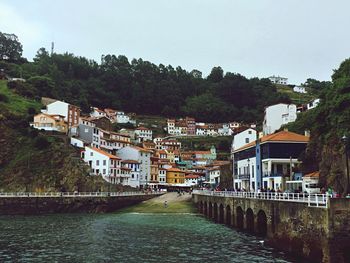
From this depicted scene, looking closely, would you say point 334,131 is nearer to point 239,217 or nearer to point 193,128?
point 239,217

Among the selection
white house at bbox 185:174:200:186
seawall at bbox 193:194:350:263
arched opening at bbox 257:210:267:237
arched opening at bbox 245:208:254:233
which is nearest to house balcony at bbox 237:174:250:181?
arched opening at bbox 245:208:254:233

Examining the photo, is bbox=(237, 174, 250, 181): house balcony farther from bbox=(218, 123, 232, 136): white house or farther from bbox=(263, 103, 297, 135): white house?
bbox=(218, 123, 232, 136): white house

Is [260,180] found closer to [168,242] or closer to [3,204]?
[168,242]

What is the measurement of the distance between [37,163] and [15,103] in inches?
1673

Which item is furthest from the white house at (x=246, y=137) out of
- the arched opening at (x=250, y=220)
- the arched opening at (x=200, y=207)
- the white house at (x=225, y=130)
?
the white house at (x=225, y=130)

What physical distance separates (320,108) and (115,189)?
180ft

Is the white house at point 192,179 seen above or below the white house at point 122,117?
below

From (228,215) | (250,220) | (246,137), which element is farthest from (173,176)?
(250,220)

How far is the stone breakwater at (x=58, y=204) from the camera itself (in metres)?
76.7

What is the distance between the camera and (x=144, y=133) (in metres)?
167

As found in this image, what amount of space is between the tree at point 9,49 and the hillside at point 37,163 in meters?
104

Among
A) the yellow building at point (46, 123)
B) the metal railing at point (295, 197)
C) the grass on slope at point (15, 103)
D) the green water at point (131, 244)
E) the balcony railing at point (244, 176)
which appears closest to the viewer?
the metal railing at point (295, 197)

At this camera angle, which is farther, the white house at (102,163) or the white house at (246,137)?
the white house at (102,163)

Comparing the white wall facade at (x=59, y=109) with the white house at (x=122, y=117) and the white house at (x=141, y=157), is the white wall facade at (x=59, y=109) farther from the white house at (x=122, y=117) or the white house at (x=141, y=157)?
the white house at (x=122, y=117)
